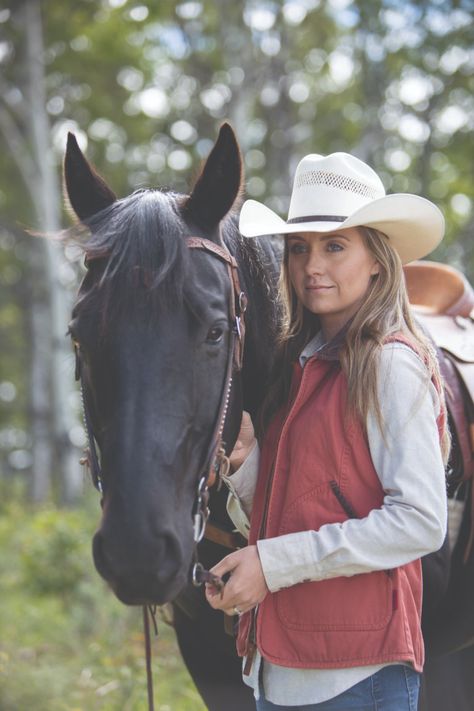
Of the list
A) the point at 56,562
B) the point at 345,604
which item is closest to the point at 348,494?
the point at 345,604

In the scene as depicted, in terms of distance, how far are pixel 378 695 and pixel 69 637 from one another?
4.38 m

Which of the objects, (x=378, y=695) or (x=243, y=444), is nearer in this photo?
(x=378, y=695)

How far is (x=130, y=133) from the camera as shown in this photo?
16234 millimetres

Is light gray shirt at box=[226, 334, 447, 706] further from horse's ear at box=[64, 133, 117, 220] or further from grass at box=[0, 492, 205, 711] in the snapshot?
grass at box=[0, 492, 205, 711]

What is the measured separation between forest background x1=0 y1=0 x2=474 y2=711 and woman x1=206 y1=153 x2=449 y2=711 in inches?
27.4

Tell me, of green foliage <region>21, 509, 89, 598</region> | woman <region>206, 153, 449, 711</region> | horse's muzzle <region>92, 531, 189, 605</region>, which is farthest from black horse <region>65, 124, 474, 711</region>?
green foliage <region>21, 509, 89, 598</region>

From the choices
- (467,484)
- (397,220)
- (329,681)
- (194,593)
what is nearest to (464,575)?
(467,484)

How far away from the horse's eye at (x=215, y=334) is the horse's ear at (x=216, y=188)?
0.31m

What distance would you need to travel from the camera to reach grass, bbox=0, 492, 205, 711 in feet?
13.3

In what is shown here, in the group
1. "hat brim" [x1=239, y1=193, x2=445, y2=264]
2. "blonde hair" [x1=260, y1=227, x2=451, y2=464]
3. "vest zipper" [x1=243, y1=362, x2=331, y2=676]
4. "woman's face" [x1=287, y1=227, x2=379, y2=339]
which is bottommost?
"vest zipper" [x1=243, y1=362, x2=331, y2=676]

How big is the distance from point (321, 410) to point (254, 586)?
422 millimetres

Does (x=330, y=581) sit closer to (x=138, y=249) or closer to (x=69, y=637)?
(x=138, y=249)

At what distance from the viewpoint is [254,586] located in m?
1.72

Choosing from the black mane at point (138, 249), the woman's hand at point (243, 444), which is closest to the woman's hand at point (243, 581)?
the woman's hand at point (243, 444)
